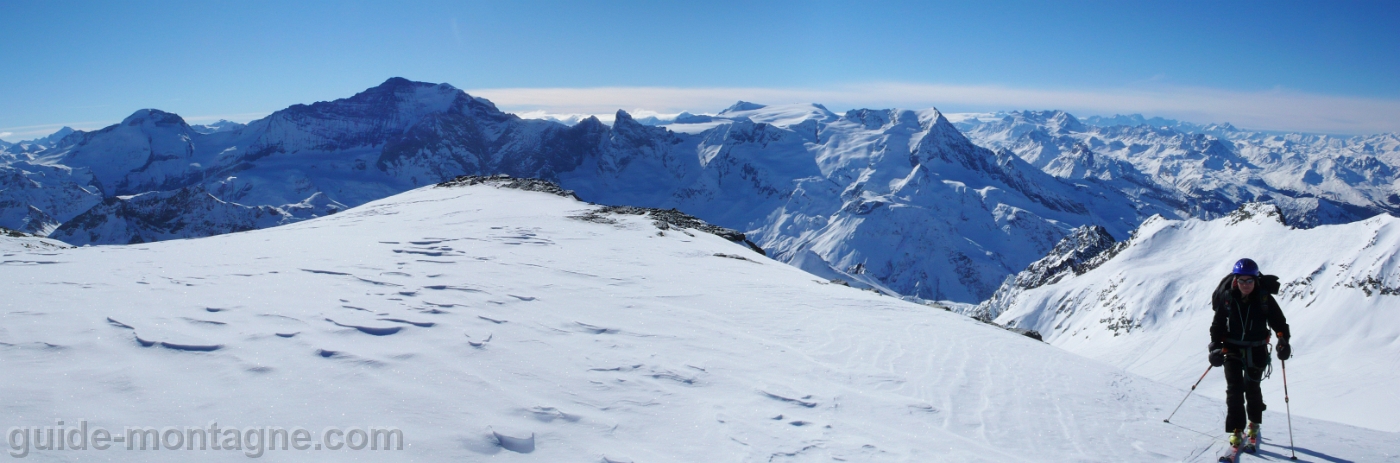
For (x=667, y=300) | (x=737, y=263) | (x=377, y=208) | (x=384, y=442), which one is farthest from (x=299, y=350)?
(x=377, y=208)

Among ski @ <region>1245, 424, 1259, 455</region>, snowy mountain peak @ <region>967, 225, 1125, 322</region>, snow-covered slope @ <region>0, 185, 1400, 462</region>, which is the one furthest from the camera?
snowy mountain peak @ <region>967, 225, 1125, 322</region>

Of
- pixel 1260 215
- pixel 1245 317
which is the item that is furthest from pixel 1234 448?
pixel 1260 215

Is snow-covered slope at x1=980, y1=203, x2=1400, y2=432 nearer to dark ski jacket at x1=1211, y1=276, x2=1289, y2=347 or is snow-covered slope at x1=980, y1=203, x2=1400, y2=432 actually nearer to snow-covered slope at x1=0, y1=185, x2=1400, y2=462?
dark ski jacket at x1=1211, y1=276, x2=1289, y2=347

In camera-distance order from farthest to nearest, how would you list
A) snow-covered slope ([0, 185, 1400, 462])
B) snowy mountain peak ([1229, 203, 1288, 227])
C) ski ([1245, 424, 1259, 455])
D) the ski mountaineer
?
snowy mountain peak ([1229, 203, 1288, 227]) < the ski mountaineer < ski ([1245, 424, 1259, 455]) < snow-covered slope ([0, 185, 1400, 462])

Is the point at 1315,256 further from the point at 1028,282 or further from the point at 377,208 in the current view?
the point at 377,208

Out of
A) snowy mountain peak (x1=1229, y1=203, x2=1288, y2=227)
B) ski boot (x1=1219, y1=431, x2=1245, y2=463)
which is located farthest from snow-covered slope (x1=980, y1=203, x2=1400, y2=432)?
ski boot (x1=1219, y1=431, x2=1245, y2=463)

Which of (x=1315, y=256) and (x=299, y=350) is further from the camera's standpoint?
(x=1315, y=256)

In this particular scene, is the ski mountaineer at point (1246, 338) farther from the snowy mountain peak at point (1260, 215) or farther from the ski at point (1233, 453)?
the snowy mountain peak at point (1260, 215)
